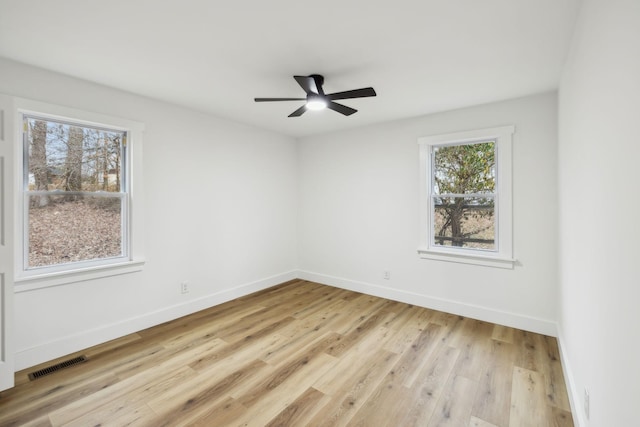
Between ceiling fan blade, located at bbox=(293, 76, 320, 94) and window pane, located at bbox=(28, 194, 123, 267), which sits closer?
ceiling fan blade, located at bbox=(293, 76, 320, 94)

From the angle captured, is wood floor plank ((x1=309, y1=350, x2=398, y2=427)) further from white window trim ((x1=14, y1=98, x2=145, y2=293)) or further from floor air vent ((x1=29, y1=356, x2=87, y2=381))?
white window trim ((x1=14, y1=98, x2=145, y2=293))

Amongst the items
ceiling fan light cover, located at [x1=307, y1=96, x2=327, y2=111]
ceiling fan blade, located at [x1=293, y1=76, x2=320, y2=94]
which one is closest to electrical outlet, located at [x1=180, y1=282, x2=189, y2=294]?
ceiling fan light cover, located at [x1=307, y1=96, x2=327, y2=111]

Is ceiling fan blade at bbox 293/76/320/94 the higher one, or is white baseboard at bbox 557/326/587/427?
ceiling fan blade at bbox 293/76/320/94

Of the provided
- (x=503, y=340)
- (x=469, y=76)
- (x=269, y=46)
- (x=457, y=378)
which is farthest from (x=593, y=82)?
(x=503, y=340)

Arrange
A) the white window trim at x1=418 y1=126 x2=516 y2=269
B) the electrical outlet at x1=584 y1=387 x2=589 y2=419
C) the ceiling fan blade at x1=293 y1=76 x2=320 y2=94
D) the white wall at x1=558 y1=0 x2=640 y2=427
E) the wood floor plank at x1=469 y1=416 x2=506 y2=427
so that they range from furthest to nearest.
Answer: the white window trim at x1=418 y1=126 x2=516 y2=269 < the ceiling fan blade at x1=293 y1=76 x2=320 y2=94 < the wood floor plank at x1=469 y1=416 x2=506 y2=427 < the electrical outlet at x1=584 y1=387 x2=589 y2=419 < the white wall at x1=558 y1=0 x2=640 y2=427

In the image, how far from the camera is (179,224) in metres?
3.60

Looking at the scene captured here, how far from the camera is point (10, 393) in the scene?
219cm

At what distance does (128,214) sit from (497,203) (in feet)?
13.7

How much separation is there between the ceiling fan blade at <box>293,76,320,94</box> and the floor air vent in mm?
3110

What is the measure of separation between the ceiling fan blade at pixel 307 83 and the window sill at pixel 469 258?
2.51 metres

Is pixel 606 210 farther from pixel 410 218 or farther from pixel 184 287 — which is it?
pixel 184 287

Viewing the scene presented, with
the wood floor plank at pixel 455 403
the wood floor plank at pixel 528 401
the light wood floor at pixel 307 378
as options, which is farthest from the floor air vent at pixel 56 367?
the wood floor plank at pixel 528 401

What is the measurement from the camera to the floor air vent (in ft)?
7.86

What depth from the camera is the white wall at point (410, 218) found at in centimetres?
314
